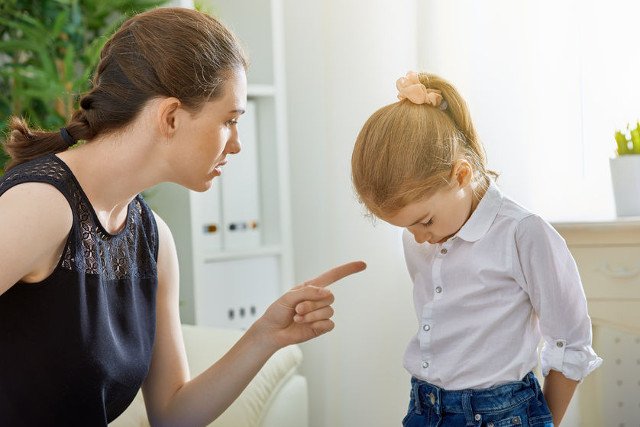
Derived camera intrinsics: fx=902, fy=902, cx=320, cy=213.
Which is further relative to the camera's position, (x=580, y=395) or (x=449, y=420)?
(x=580, y=395)

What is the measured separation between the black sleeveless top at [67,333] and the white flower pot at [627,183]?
1.35 m

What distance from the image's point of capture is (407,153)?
1.41 metres

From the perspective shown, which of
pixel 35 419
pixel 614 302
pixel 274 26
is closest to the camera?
pixel 35 419

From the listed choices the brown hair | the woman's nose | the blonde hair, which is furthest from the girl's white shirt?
the brown hair

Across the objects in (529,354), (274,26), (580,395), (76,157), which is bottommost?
(580,395)

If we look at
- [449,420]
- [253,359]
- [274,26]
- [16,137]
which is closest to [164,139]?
[16,137]

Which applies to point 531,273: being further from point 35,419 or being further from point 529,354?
point 35,419

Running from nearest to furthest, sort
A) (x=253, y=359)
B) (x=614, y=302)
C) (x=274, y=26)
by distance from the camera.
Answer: (x=253, y=359) → (x=614, y=302) → (x=274, y=26)

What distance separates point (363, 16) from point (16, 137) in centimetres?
157

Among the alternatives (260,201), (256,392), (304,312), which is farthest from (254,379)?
(260,201)

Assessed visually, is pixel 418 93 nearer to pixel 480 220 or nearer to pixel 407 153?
pixel 407 153

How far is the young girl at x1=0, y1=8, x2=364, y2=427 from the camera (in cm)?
135

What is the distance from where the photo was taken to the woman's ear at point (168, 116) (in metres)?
1.39

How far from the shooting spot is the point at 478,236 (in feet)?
4.82
